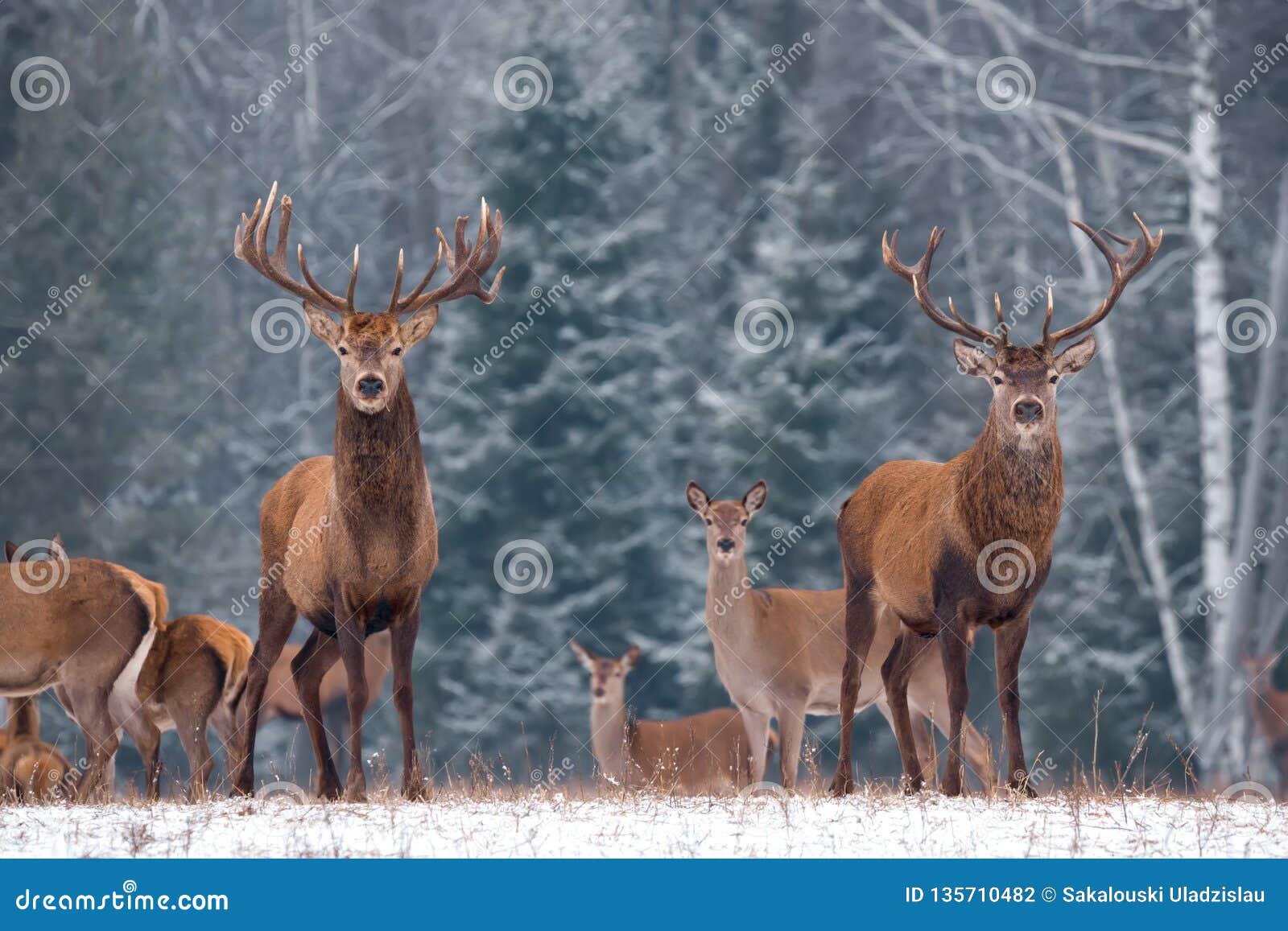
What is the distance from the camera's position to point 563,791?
907 cm

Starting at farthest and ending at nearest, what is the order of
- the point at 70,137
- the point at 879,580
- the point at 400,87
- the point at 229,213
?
the point at 400,87 < the point at 229,213 < the point at 70,137 < the point at 879,580

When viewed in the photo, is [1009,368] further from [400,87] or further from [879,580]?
[400,87]

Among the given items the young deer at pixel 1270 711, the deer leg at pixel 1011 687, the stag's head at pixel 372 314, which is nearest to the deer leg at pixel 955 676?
the deer leg at pixel 1011 687

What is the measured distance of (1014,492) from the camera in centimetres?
888

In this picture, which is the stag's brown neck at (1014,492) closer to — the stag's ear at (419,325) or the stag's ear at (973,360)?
the stag's ear at (973,360)

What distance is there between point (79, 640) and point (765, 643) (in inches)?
186

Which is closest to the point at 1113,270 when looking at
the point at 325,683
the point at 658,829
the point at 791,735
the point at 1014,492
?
the point at 1014,492

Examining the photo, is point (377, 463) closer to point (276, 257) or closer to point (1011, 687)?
point (276, 257)

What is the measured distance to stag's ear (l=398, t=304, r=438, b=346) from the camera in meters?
9.07

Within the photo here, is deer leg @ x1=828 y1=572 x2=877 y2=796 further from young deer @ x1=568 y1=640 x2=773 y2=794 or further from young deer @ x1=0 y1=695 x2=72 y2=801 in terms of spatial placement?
young deer @ x1=0 y1=695 x2=72 y2=801

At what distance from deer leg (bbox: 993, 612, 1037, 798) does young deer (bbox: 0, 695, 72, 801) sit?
540 centimetres

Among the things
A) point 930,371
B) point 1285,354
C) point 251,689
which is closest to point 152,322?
point 930,371

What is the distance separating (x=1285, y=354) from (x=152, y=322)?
1595 centimetres

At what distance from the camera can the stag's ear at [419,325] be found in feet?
29.8
